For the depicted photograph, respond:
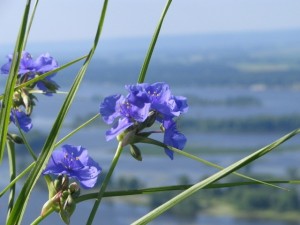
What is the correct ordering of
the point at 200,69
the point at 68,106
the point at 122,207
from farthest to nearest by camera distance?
the point at 200,69 → the point at 122,207 → the point at 68,106

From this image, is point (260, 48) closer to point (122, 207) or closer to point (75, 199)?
point (122, 207)

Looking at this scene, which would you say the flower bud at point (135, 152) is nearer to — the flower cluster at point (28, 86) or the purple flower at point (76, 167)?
the purple flower at point (76, 167)

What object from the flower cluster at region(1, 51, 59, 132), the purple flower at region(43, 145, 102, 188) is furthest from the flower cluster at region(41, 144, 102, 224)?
the flower cluster at region(1, 51, 59, 132)

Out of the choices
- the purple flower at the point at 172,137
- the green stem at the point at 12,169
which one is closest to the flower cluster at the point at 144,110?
the purple flower at the point at 172,137

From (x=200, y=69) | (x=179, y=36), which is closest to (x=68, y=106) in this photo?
(x=200, y=69)

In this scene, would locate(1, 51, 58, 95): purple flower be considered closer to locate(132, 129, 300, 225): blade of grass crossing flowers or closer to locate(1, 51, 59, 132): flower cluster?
locate(1, 51, 59, 132): flower cluster

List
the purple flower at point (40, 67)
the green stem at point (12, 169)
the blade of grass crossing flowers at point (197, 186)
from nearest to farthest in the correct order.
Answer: the blade of grass crossing flowers at point (197, 186)
the green stem at point (12, 169)
the purple flower at point (40, 67)

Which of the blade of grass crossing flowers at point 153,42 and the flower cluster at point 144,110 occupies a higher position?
the blade of grass crossing flowers at point 153,42
